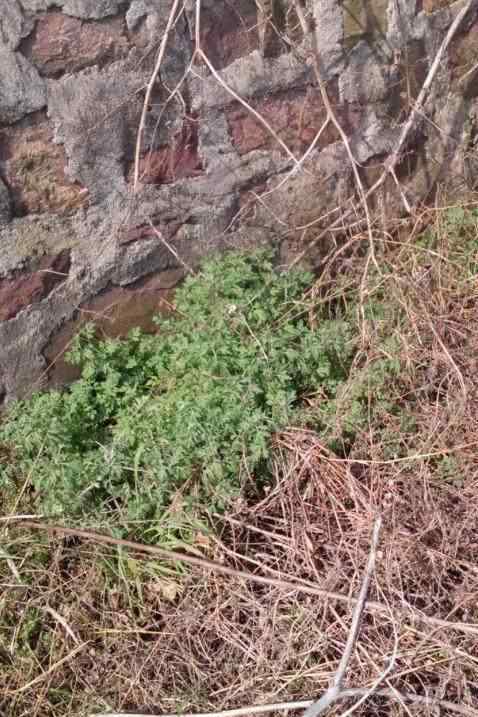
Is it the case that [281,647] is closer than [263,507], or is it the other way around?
[281,647]

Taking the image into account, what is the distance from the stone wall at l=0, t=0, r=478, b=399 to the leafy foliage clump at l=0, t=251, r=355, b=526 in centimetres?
17

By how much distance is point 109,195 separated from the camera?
2818 millimetres

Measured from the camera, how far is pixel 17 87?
2521 millimetres

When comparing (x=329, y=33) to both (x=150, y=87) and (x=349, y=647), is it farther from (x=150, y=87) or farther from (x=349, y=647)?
(x=349, y=647)

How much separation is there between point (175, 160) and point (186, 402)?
873 mm

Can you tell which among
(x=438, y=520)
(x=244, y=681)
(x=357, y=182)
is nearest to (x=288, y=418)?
(x=438, y=520)

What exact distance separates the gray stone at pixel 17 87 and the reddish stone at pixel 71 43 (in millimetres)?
37

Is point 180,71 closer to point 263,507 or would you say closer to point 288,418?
point 288,418

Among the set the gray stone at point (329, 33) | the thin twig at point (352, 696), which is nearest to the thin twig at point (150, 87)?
the gray stone at point (329, 33)

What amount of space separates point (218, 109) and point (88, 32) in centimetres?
52

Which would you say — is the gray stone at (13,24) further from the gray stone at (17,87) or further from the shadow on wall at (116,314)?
the shadow on wall at (116,314)

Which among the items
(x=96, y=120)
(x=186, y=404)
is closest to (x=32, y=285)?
(x=96, y=120)

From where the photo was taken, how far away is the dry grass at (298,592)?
7.22 feet

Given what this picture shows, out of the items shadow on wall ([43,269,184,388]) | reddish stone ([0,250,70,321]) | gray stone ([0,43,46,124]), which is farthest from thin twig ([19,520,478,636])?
gray stone ([0,43,46,124])
